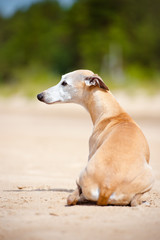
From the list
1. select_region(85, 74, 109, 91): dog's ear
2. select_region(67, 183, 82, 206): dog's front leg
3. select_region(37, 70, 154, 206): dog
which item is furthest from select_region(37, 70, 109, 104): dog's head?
select_region(67, 183, 82, 206): dog's front leg

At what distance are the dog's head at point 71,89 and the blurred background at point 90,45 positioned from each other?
3049 centimetres

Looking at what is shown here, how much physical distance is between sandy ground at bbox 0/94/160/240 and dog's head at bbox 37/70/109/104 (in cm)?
147

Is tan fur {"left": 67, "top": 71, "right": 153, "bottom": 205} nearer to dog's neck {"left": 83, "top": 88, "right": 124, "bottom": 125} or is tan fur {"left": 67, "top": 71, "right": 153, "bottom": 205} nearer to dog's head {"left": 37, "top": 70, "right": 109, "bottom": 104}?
dog's neck {"left": 83, "top": 88, "right": 124, "bottom": 125}

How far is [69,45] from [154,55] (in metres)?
9.80

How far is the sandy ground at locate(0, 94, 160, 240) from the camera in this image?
15.9ft

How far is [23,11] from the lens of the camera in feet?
232

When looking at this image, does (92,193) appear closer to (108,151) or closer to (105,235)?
(108,151)

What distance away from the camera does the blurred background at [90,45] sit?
44.9 m

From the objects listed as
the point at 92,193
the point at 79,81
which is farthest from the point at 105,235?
the point at 79,81

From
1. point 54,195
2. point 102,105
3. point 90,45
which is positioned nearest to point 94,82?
point 102,105

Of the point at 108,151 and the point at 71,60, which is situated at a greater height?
the point at 71,60

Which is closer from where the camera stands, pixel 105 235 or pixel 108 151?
pixel 105 235

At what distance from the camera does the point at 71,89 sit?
718 centimetres

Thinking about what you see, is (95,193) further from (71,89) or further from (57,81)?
(57,81)
